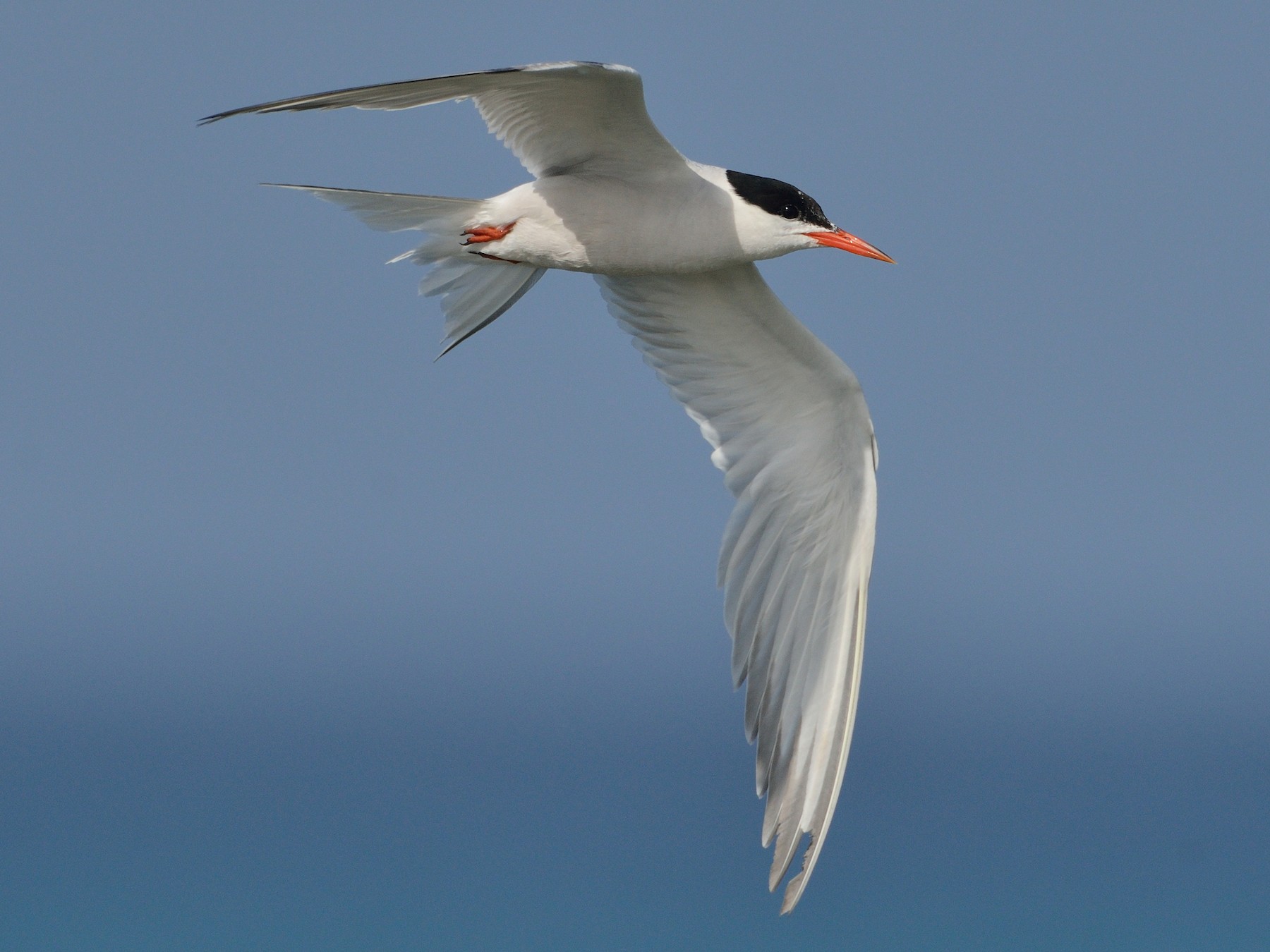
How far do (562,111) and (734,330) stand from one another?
1.29 metres

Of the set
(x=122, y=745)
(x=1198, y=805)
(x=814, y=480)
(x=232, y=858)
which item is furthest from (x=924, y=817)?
(x=814, y=480)

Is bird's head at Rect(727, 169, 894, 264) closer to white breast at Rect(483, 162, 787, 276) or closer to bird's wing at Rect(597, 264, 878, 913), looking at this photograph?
white breast at Rect(483, 162, 787, 276)

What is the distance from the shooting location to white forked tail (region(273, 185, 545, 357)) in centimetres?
629

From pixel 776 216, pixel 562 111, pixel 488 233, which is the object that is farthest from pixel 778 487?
pixel 562 111

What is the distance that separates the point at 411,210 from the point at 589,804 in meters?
29.5

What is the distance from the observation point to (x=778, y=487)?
6910 mm

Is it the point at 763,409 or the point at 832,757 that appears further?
the point at 763,409

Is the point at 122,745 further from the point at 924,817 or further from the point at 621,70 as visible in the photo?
the point at 621,70

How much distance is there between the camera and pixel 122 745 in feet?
140

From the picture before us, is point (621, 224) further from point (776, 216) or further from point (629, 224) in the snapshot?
point (776, 216)

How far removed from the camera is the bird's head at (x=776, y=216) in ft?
20.5

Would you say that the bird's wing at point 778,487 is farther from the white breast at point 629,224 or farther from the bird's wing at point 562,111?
the bird's wing at point 562,111

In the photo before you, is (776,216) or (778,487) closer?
(776,216)

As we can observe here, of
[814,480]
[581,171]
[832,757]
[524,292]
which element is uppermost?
[581,171]
